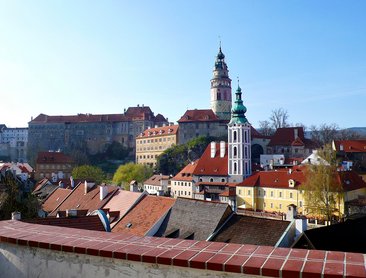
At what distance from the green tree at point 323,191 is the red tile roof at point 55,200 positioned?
22.3m

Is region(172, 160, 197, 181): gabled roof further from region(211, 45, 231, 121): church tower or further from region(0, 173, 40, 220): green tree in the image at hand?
region(0, 173, 40, 220): green tree

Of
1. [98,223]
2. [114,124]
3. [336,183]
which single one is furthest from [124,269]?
[114,124]

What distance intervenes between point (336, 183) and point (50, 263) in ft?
134

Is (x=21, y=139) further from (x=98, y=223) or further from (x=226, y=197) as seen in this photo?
(x=98, y=223)

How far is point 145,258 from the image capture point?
3.99m

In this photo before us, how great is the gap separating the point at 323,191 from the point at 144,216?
2255 centimetres

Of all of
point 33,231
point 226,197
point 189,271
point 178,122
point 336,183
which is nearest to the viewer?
point 189,271

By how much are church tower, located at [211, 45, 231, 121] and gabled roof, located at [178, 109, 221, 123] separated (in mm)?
7379

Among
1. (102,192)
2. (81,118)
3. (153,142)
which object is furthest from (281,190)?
(81,118)

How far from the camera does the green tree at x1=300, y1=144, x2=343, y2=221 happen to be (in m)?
40.1

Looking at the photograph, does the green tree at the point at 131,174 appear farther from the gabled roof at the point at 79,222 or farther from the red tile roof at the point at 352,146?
the gabled roof at the point at 79,222

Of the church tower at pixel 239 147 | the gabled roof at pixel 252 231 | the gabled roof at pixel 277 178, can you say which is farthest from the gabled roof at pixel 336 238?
the church tower at pixel 239 147

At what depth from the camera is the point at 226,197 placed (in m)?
57.8

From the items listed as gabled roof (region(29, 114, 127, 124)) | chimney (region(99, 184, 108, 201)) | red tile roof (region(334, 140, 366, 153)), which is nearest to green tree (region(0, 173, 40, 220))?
chimney (region(99, 184, 108, 201))
